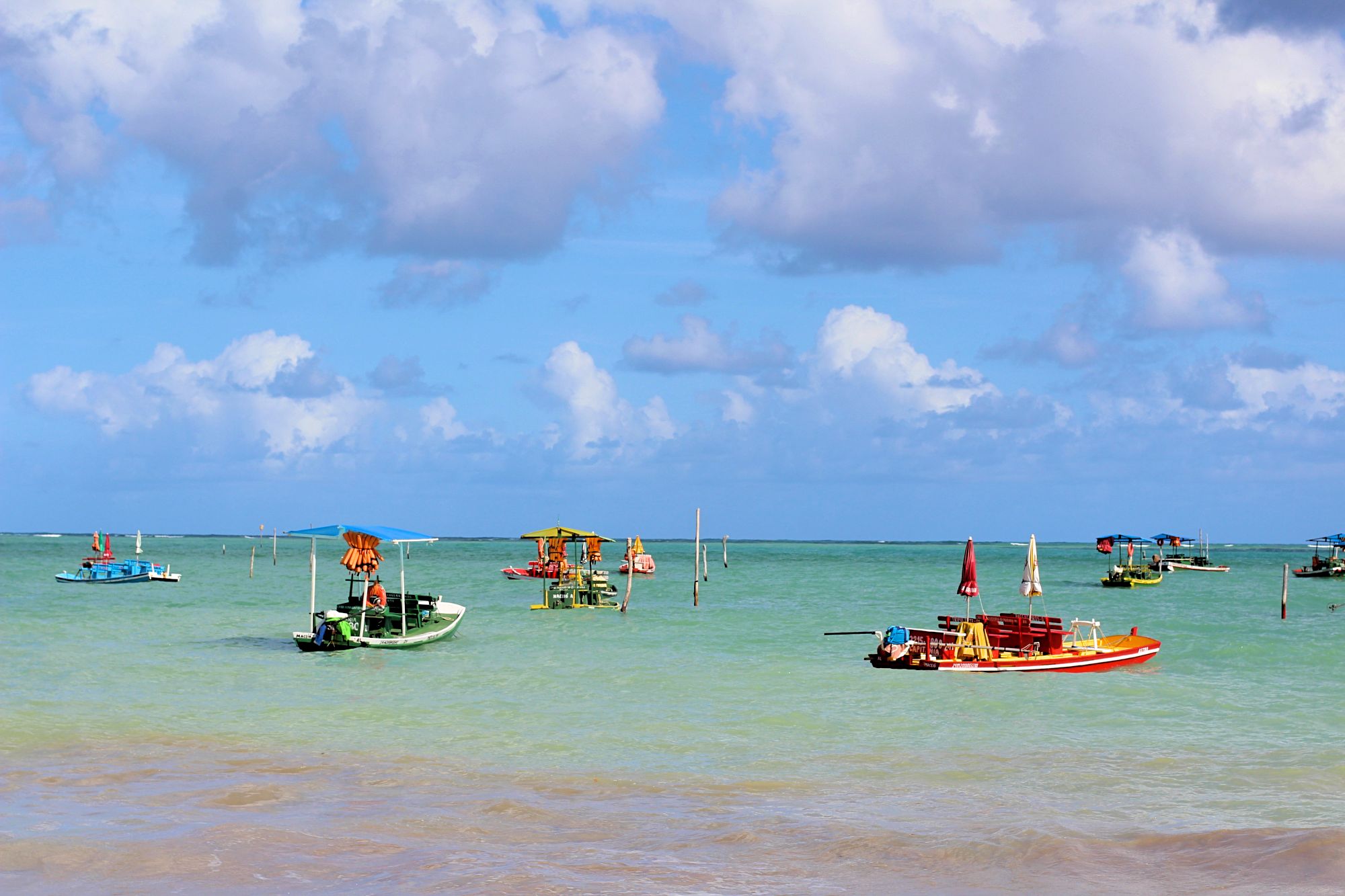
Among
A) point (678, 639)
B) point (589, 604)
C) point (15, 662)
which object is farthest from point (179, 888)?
point (589, 604)

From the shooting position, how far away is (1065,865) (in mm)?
13188

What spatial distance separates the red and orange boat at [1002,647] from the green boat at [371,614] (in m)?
13.7

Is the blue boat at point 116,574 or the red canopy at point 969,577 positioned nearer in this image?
the red canopy at point 969,577

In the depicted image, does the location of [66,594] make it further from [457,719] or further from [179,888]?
[179,888]

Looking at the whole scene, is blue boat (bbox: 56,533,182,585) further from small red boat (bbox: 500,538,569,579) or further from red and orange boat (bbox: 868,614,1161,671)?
red and orange boat (bbox: 868,614,1161,671)

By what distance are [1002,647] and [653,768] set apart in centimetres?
1625

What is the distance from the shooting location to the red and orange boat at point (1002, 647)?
31.0 m

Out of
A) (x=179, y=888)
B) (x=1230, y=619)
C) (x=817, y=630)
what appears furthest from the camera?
(x=1230, y=619)

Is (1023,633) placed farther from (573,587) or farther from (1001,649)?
(573,587)

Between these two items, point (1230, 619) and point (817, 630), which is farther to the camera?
point (1230, 619)

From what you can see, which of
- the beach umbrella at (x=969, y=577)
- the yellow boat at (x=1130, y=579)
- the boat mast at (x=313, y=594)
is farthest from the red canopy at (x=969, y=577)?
the yellow boat at (x=1130, y=579)

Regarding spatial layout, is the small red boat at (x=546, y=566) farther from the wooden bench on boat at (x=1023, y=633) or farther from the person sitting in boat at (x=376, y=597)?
the wooden bench on boat at (x=1023, y=633)

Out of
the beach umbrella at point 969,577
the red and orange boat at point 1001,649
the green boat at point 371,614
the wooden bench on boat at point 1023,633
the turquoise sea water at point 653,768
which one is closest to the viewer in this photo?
the turquoise sea water at point 653,768

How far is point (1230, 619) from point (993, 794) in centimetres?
4386
